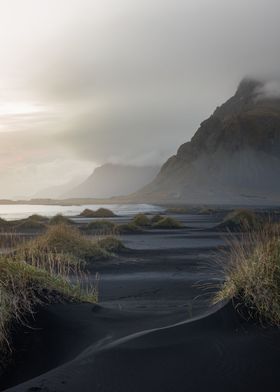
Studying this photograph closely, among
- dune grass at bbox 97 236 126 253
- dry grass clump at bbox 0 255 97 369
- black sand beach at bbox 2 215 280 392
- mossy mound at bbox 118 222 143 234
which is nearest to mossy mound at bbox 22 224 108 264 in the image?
dune grass at bbox 97 236 126 253

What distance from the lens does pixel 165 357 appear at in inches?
273

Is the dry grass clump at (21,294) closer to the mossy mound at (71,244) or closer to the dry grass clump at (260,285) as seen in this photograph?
the dry grass clump at (260,285)

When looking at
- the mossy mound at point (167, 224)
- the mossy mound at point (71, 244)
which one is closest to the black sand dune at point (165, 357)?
the mossy mound at point (71, 244)

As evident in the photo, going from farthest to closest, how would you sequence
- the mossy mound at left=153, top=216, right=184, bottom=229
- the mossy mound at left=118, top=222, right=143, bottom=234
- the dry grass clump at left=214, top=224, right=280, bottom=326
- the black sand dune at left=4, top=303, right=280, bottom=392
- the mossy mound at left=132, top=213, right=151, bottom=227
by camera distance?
1. the mossy mound at left=132, top=213, right=151, bottom=227
2. the mossy mound at left=153, top=216, right=184, bottom=229
3. the mossy mound at left=118, top=222, right=143, bottom=234
4. the dry grass clump at left=214, top=224, right=280, bottom=326
5. the black sand dune at left=4, top=303, right=280, bottom=392

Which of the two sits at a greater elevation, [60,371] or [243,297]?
[243,297]

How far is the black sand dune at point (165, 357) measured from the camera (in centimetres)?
629

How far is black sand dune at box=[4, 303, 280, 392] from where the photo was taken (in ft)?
20.6

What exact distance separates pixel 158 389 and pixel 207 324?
193 centimetres

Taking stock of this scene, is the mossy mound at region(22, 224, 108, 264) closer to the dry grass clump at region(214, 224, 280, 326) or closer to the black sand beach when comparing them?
the black sand beach

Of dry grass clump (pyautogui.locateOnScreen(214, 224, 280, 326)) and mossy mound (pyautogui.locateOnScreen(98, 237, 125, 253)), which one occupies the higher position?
dry grass clump (pyautogui.locateOnScreen(214, 224, 280, 326))

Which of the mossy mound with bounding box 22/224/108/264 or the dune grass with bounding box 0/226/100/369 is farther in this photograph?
the mossy mound with bounding box 22/224/108/264

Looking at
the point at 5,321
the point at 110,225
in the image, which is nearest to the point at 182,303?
the point at 5,321

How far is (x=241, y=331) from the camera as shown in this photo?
7.70m

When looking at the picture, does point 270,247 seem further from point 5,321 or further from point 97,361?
point 5,321
